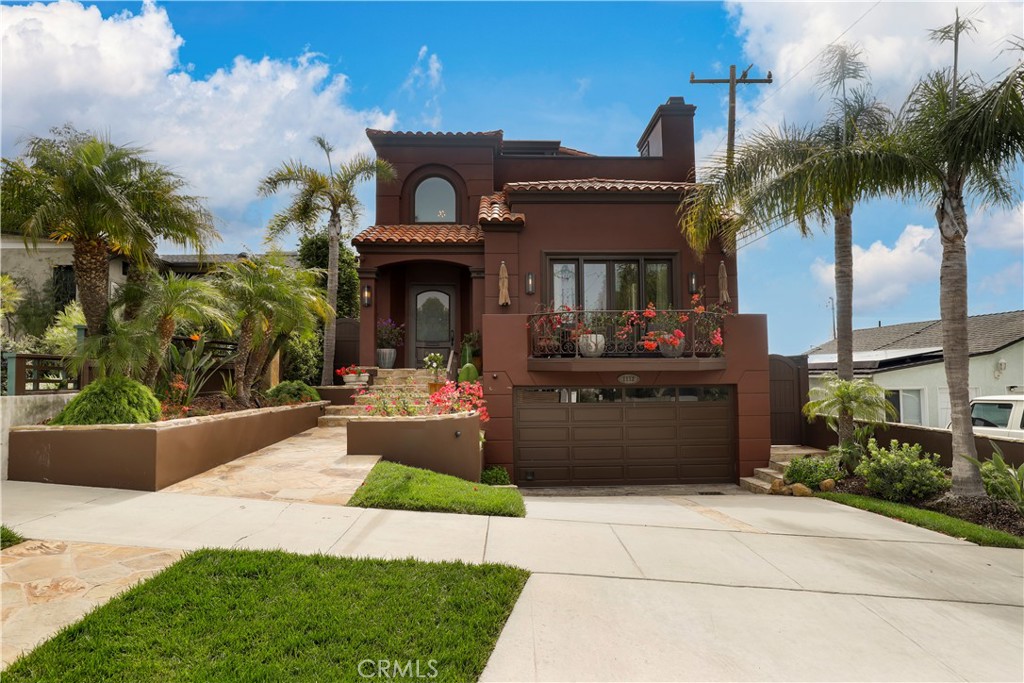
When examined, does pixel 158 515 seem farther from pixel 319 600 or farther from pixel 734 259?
pixel 734 259

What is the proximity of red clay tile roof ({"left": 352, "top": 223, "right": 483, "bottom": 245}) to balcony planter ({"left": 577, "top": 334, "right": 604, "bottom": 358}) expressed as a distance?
498 centimetres

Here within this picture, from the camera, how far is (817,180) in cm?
932

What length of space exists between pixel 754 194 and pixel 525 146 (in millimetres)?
11314

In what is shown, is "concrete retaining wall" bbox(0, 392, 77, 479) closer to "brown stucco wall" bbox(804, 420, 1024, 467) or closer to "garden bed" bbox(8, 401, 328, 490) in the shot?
"garden bed" bbox(8, 401, 328, 490)

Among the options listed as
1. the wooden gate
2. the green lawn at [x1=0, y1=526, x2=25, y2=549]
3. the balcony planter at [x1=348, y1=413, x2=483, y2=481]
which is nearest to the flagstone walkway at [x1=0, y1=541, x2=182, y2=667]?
the green lawn at [x1=0, y1=526, x2=25, y2=549]

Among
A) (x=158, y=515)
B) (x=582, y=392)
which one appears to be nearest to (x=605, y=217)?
(x=582, y=392)

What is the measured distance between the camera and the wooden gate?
14234 millimetres

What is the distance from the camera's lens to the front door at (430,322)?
1639 centimetres

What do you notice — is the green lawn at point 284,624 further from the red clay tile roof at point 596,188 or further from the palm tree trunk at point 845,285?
the red clay tile roof at point 596,188

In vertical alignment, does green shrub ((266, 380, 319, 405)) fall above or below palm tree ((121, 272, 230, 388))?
below

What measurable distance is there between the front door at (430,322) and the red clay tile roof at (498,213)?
2.81m

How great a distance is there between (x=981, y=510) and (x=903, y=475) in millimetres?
1309

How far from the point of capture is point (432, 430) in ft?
29.7

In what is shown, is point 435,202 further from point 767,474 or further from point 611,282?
point 767,474
